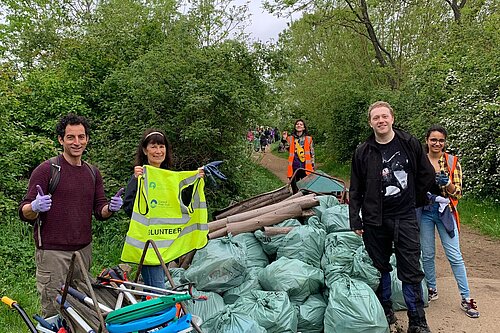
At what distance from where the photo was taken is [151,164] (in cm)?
357

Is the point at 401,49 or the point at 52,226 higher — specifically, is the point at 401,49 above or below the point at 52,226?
above

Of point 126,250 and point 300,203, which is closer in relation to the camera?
point 126,250

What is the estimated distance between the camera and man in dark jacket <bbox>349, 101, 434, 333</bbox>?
371 cm

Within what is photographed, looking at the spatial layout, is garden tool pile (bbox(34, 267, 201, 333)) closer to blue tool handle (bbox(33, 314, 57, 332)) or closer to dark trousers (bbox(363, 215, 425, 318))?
blue tool handle (bbox(33, 314, 57, 332))

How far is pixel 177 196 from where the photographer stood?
139 inches

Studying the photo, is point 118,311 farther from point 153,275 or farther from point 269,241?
point 269,241

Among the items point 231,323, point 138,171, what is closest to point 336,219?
point 231,323

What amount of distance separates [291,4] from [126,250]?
53.8ft

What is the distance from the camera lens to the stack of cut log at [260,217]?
5.33m

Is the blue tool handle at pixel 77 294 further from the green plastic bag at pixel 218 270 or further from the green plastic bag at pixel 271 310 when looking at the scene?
the green plastic bag at pixel 218 270

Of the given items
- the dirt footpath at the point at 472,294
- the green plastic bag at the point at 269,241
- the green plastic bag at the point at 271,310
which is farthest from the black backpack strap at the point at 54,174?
the dirt footpath at the point at 472,294

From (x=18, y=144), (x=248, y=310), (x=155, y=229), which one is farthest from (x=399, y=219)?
(x=18, y=144)

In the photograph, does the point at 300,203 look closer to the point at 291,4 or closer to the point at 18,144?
the point at 18,144

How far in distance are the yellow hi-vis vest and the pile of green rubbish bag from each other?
662mm
